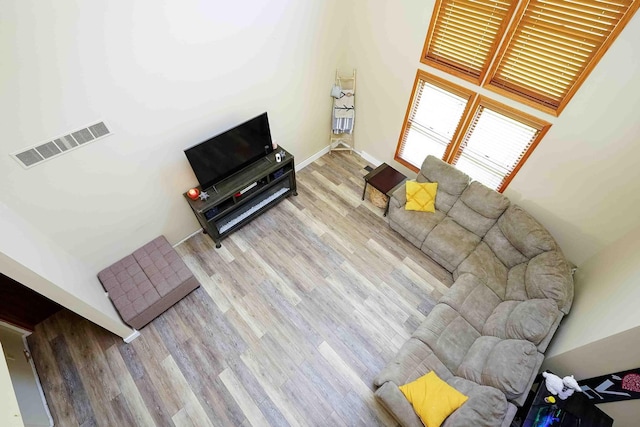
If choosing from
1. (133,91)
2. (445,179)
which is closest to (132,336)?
(133,91)

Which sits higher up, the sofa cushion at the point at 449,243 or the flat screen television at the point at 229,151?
the flat screen television at the point at 229,151

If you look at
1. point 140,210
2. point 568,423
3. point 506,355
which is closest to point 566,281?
point 506,355

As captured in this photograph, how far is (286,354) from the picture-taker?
3164mm

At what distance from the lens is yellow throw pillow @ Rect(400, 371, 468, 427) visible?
7.66ft

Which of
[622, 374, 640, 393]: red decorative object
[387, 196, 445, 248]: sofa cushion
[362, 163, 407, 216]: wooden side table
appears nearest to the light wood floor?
[387, 196, 445, 248]: sofa cushion

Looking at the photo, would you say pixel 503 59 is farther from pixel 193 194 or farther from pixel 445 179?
pixel 193 194

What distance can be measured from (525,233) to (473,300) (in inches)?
39.8

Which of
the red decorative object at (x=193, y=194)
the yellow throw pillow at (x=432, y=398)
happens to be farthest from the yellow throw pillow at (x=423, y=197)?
the red decorative object at (x=193, y=194)

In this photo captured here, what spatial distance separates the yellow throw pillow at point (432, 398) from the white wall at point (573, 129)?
2411 millimetres

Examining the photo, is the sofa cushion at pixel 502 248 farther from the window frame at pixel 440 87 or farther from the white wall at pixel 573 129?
the window frame at pixel 440 87

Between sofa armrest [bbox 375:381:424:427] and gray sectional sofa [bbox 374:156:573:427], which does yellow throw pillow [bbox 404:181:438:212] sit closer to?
gray sectional sofa [bbox 374:156:573:427]

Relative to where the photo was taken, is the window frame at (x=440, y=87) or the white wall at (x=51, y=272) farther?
the window frame at (x=440, y=87)

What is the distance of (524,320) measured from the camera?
2738 mm

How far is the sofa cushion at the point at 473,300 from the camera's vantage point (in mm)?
3129
